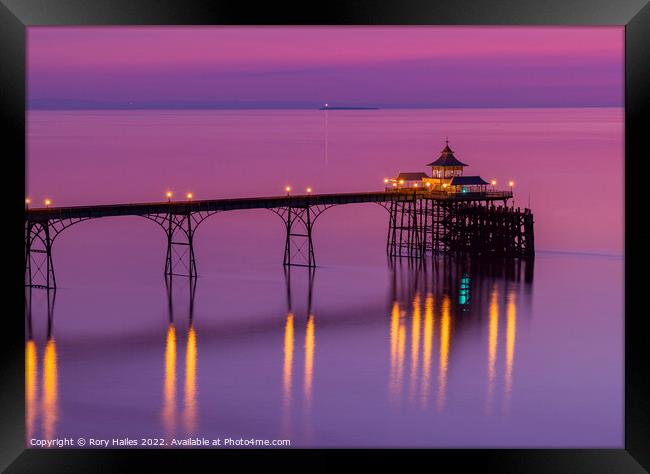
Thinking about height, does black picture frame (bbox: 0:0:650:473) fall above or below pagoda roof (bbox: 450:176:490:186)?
below

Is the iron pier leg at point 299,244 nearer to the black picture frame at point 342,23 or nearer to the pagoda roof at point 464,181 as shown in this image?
the pagoda roof at point 464,181

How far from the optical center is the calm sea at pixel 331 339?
33.8 metres

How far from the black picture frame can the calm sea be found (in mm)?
13700

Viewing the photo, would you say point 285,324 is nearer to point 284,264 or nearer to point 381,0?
point 284,264

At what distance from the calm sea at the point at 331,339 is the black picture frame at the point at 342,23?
13.7 meters

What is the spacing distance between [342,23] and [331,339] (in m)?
29.3

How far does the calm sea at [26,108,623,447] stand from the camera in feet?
111

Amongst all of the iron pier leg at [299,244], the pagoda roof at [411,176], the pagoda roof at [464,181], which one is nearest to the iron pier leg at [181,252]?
the iron pier leg at [299,244]

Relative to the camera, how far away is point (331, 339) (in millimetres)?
46031

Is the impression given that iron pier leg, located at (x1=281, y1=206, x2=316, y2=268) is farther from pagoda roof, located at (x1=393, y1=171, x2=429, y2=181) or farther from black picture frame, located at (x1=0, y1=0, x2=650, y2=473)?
black picture frame, located at (x1=0, y1=0, x2=650, y2=473)

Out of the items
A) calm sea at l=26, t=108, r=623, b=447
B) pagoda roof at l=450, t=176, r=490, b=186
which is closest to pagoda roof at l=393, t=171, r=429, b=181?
pagoda roof at l=450, t=176, r=490, b=186

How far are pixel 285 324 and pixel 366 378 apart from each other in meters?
10.3

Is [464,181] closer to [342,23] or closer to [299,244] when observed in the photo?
[299,244]

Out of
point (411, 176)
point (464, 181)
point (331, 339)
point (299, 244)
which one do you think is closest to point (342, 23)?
point (331, 339)
